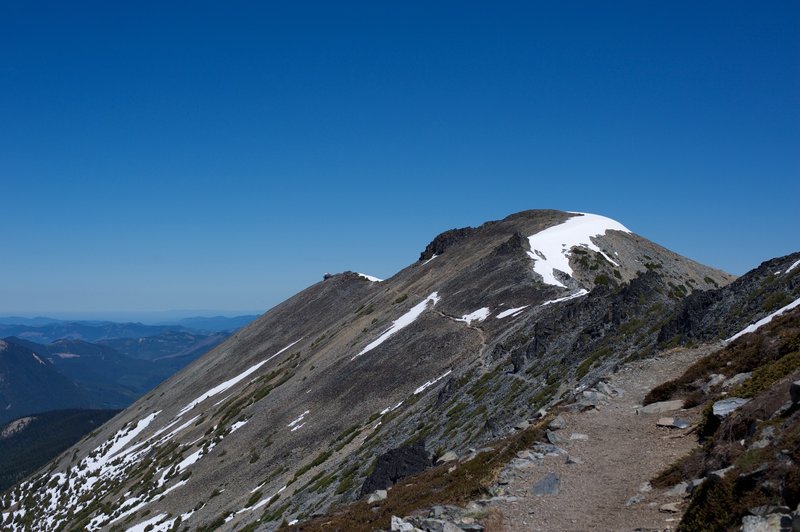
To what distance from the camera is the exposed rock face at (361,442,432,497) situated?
84.4ft

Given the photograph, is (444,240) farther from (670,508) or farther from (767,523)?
(767,523)

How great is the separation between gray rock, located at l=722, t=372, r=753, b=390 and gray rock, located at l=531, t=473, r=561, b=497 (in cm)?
657

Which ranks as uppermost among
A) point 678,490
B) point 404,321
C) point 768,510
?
point 404,321

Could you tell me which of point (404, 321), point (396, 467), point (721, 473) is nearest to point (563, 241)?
point (404, 321)

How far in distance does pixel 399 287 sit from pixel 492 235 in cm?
1648

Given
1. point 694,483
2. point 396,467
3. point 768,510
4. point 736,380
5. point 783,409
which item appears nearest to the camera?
point 768,510

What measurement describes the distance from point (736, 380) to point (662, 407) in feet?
7.85

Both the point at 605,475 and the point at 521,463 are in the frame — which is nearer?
the point at 605,475

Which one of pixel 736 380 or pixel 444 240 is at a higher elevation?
pixel 444 240

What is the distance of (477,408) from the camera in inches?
1276

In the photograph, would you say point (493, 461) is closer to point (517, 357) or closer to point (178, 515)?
point (517, 357)

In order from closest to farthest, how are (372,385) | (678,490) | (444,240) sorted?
(678,490)
(372,385)
(444,240)

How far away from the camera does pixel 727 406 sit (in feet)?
48.6

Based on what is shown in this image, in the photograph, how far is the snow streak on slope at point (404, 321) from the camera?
2359 inches
